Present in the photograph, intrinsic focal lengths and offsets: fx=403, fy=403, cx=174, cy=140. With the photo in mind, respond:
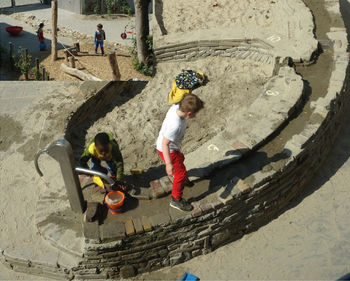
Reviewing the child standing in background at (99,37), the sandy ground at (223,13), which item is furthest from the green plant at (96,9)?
the sandy ground at (223,13)

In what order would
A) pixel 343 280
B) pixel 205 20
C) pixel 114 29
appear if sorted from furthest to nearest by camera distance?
pixel 114 29 → pixel 205 20 → pixel 343 280

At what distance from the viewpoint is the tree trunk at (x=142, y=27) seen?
34.2 ft

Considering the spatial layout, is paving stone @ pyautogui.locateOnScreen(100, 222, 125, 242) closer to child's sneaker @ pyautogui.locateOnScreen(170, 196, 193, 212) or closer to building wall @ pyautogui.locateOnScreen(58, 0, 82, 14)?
child's sneaker @ pyautogui.locateOnScreen(170, 196, 193, 212)

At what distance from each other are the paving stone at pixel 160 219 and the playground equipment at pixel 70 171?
2.03 feet

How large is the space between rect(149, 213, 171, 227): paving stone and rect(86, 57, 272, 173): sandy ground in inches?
74.3

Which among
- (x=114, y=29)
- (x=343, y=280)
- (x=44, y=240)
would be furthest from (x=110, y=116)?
(x=114, y=29)

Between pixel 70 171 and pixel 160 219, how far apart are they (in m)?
1.14

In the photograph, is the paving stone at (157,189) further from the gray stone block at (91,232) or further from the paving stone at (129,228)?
the gray stone block at (91,232)

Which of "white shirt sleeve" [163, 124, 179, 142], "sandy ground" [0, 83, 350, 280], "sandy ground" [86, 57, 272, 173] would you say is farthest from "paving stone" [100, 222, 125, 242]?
"sandy ground" [86, 57, 272, 173]

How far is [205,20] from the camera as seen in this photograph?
10.3 m

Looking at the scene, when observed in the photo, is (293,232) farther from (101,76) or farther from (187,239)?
(101,76)

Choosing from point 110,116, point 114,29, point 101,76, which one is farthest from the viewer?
point 114,29

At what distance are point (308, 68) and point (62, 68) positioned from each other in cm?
731

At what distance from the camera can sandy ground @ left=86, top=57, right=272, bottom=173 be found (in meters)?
6.85
